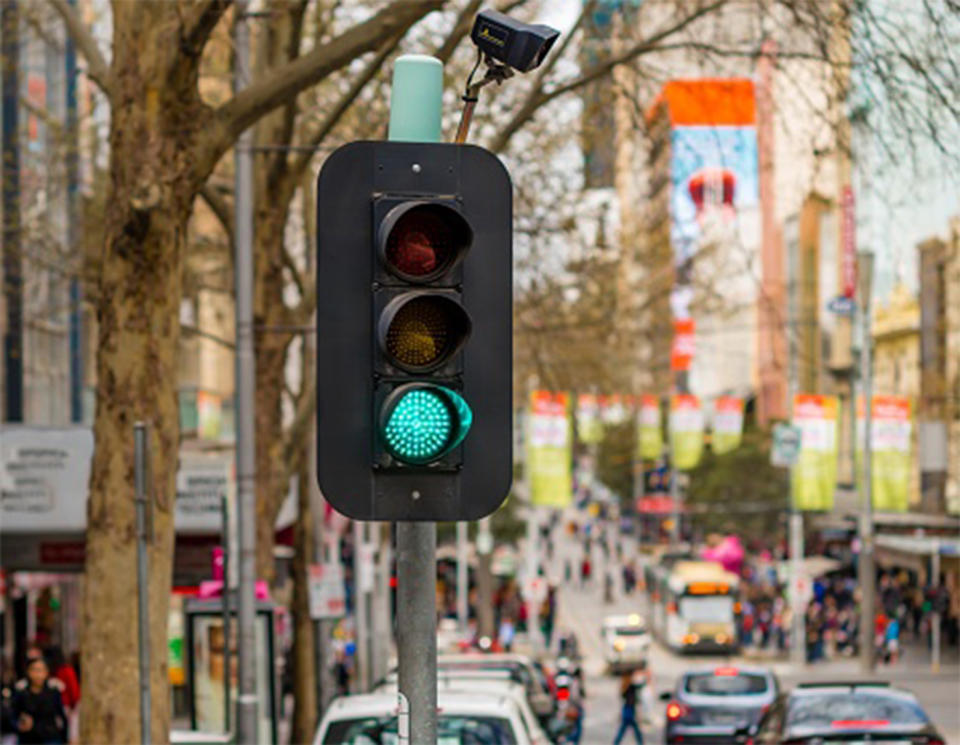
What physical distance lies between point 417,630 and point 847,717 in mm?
12219

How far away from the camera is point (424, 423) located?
6.47 m

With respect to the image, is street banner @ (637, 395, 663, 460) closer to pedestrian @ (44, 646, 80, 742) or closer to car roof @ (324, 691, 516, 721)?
pedestrian @ (44, 646, 80, 742)

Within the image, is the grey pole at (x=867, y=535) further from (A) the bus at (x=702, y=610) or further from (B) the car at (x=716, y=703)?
(B) the car at (x=716, y=703)

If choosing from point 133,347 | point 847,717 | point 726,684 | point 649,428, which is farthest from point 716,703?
point 649,428

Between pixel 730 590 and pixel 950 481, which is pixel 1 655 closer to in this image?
pixel 950 481

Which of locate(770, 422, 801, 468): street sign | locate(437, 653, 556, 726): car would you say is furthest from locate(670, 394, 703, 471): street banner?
locate(437, 653, 556, 726): car

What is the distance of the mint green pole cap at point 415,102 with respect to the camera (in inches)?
274

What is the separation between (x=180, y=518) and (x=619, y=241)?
12.6 meters

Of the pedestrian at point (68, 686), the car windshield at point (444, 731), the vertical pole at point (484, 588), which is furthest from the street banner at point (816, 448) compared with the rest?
the car windshield at point (444, 731)

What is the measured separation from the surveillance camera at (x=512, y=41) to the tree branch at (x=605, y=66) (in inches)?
498

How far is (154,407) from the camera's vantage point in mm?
15102

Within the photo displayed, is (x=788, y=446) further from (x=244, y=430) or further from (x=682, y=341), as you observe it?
(x=244, y=430)

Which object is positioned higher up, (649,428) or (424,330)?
(649,428)

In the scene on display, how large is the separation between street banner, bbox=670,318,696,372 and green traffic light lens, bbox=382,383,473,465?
156 feet
